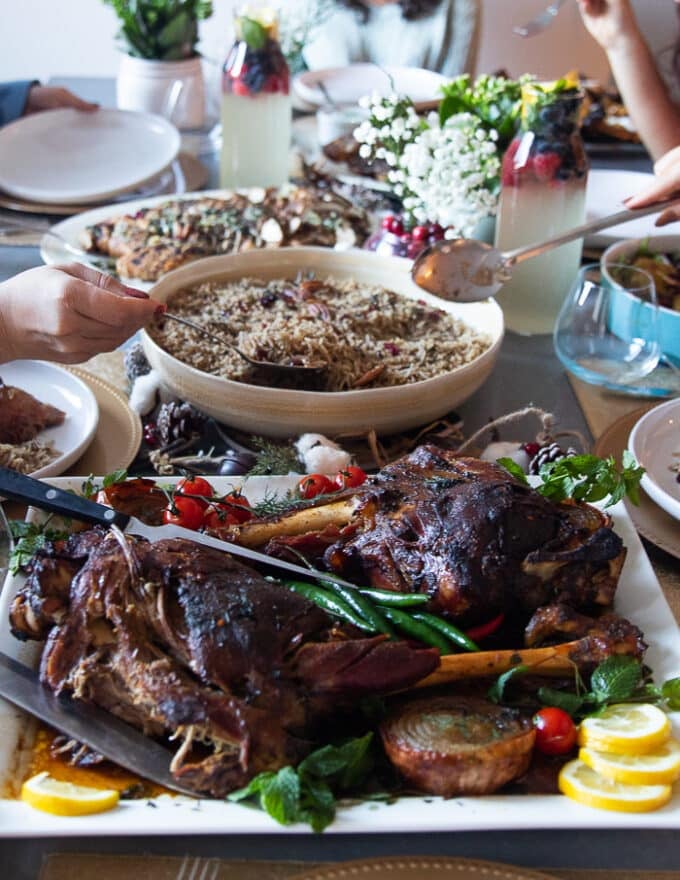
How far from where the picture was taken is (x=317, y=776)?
1101mm

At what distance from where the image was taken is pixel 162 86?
3312 mm

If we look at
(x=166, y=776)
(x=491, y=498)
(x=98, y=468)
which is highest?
(x=491, y=498)

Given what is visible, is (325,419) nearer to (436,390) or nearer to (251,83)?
(436,390)

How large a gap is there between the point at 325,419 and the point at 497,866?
890mm

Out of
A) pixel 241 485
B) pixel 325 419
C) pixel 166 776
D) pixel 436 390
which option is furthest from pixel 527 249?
pixel 166 776

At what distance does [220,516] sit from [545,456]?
610mm

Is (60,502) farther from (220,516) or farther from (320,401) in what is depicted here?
(320,401)

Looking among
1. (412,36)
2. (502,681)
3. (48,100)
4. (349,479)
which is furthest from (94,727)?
(412,36)

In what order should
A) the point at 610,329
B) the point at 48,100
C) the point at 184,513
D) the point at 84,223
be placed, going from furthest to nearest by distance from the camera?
1. the point at 48,100
2. the point at 84,223
3. the point at 610,329
4. the point at 184,513

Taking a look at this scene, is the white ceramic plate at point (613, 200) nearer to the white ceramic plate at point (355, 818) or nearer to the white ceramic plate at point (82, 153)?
the white ceramic plate at point (82, 153)

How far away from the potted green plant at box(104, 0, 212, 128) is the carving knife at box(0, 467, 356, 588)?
229 cm

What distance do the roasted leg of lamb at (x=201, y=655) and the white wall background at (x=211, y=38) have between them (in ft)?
17.7

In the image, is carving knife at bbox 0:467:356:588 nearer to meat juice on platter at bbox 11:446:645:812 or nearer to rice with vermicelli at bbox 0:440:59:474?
meat juice on platter at bbox 11:446:645:812

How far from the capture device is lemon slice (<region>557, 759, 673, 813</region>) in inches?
42.2
